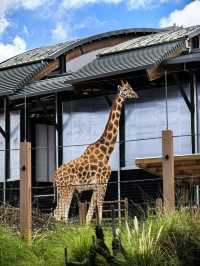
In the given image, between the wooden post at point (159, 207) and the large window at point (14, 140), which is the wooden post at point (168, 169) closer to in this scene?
the wooden post at point (159, 207)

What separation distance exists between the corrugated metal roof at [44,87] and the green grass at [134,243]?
855 centimetres

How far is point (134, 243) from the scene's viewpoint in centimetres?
956

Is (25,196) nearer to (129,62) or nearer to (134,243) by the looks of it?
(134,243)

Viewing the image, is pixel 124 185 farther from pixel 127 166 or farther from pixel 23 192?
pixel 23 192

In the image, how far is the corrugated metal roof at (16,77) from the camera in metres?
20.7

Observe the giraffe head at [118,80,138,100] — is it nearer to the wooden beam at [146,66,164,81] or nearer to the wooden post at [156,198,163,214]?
the wooden beam at [146,66,164,81]

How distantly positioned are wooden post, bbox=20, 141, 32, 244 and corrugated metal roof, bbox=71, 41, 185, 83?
5.89 meters

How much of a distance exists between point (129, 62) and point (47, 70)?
15.0 ft

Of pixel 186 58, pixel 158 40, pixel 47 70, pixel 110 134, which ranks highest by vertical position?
pixel 158 40

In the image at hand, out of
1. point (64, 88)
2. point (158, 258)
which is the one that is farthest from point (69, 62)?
point (158, 258)

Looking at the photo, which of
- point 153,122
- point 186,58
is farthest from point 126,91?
point 186,58

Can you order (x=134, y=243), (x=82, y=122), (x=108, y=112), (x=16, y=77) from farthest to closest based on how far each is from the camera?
(x=16, y=77) < (x=82, y=122) < (x=108, y=112) < (x=134, y=243)

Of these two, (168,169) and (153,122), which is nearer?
(168,169)

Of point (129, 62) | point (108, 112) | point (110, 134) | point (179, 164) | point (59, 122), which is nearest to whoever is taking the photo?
point (179, 164)
